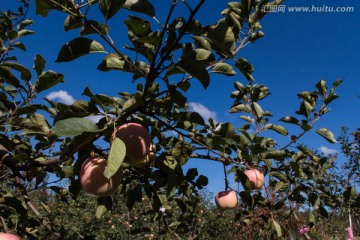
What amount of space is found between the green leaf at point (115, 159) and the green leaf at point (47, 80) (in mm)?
713

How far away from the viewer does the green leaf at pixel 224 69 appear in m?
1.44

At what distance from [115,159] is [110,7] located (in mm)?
448

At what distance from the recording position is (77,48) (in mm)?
1150

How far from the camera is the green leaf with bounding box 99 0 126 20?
1.02 metres

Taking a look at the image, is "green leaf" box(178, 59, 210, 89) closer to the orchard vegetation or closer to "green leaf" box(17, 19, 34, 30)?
the orchard vegetation

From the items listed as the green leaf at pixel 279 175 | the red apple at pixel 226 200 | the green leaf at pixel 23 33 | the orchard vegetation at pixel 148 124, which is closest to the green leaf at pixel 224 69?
the orchard vegetation at pixel 148 124

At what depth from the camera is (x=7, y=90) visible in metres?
2.03

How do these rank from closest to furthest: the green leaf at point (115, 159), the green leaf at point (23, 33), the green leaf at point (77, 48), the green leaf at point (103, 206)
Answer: the green leaf at point (115, 159), the green leaf at point (77, 48), the green leaf at point (103, 206), the green leaf at point (23, 33)

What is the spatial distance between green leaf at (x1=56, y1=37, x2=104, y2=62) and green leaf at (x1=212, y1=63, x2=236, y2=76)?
50 cm

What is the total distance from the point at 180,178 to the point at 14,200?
0.96 metres

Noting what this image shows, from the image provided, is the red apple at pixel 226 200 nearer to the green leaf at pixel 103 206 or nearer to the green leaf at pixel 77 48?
the green leaf at pixel 103 206

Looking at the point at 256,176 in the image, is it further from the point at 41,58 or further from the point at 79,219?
the point at 79,219

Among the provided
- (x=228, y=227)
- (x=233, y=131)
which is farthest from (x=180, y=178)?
(x=228, y=227)

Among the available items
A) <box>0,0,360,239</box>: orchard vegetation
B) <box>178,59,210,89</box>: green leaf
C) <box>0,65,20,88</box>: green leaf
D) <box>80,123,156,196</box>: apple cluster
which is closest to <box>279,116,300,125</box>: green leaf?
<box>0,0,360,239</box>: orchard vegetation
